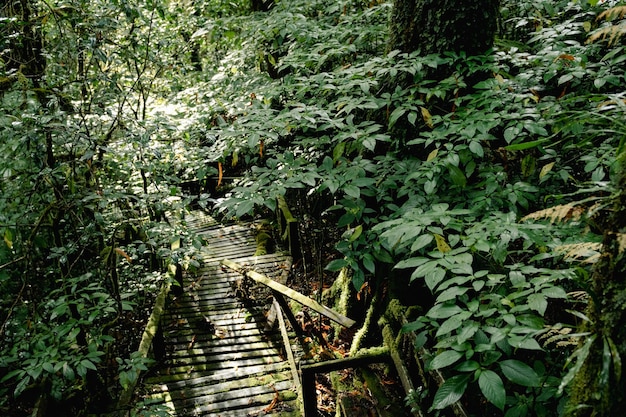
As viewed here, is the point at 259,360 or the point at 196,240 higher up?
the point at 196,240

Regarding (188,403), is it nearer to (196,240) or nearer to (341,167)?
(196,240)

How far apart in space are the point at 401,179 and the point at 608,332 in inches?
87.1

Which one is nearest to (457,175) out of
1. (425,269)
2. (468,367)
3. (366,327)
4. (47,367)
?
(425,269)

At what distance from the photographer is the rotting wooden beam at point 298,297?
4333 mm

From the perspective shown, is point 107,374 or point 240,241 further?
point 240,241

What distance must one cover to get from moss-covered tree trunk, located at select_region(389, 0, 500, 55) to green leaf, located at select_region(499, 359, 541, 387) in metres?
3.01

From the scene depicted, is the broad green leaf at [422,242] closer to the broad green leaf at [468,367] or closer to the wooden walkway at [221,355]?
the broad green leaf at [468,367]

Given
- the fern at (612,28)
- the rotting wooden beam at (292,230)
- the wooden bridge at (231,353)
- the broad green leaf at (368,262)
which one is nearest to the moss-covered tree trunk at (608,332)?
the fern at (612,28)

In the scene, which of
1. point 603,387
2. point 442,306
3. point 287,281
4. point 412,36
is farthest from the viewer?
point 287,281

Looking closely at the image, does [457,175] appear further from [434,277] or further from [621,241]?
[621,241]

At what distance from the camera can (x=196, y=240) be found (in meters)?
4.98

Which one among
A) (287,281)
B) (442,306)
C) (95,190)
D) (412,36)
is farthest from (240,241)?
(442,306)

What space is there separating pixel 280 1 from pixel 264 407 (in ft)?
20.6

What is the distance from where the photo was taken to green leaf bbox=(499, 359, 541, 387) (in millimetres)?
1643
